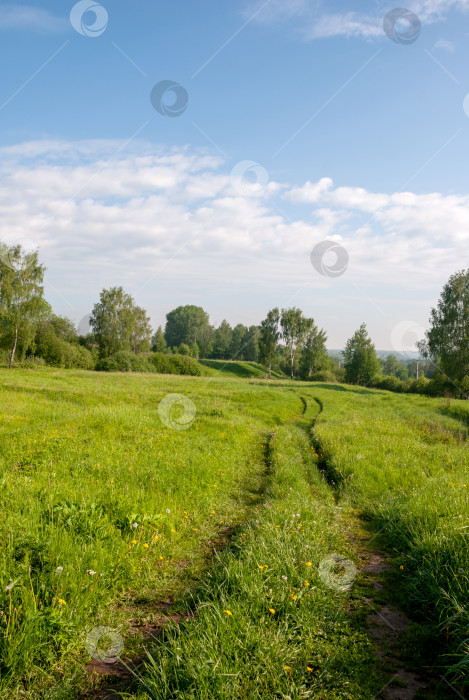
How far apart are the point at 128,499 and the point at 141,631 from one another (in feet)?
10.2

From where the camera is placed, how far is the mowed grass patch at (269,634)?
11.4ft

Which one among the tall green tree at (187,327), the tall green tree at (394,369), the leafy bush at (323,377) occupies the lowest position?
the leafy bush at (323,377)

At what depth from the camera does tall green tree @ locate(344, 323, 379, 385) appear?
8306cm

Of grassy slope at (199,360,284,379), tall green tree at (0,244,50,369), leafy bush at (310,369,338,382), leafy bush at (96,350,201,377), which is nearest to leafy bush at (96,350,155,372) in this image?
leafy bush at (96,350,201,377)

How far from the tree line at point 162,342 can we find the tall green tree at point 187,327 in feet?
78.5

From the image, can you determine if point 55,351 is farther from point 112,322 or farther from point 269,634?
point 269,634

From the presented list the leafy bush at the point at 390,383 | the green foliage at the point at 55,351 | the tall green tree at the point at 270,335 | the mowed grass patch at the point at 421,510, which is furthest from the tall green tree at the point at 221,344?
the mowed grass patch at the point at 421,510

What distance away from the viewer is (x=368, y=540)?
7.35 m

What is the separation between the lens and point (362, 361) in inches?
3302

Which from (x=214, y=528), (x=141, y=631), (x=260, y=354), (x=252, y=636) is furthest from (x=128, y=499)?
(x=260, y=354)

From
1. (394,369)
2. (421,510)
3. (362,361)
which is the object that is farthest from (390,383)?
(394,369)

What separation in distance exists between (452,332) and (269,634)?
53.1 metres

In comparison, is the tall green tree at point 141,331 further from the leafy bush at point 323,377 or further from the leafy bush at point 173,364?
the leafy bush at point 323,377

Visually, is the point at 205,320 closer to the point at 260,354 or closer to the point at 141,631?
the point at 260,354
